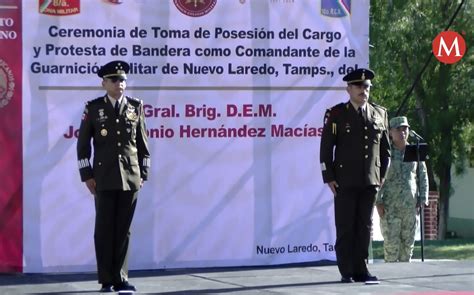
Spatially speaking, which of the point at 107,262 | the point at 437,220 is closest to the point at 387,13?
the point at 437,220

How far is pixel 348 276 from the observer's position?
923cm

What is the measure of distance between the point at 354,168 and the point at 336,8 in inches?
81.1

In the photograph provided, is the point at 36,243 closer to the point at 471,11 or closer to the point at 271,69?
the point at 271,69

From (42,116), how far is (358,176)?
2.95 metres

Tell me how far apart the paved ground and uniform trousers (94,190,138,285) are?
1.15ft

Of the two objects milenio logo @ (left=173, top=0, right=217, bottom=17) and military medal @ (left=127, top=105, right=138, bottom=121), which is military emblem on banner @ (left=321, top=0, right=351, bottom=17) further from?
military medal @ (left=127, top=105, right=138, bottom=121)

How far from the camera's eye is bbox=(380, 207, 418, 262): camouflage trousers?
1168 centimetres

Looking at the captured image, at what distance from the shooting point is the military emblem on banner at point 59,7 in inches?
383

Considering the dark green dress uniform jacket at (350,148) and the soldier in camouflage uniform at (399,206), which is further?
the soldier in camouflage uniform at (399,206)

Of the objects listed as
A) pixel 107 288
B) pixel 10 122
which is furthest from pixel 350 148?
pixel 10 122

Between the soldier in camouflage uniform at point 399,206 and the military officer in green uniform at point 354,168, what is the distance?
239 cm

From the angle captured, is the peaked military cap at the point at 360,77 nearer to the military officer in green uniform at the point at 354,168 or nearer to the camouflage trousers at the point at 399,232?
the military officer in green uniform at the point at 354,168

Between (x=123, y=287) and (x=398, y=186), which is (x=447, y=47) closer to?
(x=398, y=186)

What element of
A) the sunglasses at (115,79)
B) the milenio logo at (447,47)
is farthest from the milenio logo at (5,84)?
the milenio logo at (447,47)
